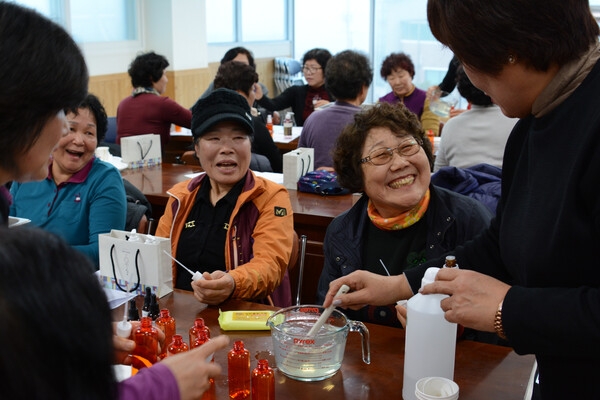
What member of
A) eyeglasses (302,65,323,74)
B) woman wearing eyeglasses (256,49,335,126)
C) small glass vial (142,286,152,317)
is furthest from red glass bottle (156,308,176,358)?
eyeglasses (302,65,323,74)

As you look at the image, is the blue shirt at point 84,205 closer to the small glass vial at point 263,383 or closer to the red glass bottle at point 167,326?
the red glass bottle at point 167,326

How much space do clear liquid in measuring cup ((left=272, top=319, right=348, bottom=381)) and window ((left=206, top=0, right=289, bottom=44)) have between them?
763cm

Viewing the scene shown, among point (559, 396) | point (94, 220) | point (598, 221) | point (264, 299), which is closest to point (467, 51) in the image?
point (598, 221)

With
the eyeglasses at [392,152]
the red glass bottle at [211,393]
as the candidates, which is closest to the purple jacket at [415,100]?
the eyeglasses at [392,152]

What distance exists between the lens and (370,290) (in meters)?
1.72

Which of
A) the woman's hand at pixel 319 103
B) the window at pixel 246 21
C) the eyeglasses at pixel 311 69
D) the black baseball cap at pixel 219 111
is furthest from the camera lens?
the window at pixel 246 21

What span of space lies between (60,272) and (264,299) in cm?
165

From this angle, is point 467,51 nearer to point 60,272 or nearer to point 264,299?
point 60,272

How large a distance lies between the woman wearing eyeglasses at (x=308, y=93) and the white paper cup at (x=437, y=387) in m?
5.46

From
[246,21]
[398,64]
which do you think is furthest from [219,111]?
[246,21]

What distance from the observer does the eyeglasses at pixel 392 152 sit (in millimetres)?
2250

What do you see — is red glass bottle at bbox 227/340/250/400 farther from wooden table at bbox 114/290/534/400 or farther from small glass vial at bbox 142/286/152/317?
small glass vial at bbox 142/286/152/317

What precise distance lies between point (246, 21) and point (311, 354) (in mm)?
8492

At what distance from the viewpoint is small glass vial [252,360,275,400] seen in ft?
4.68
